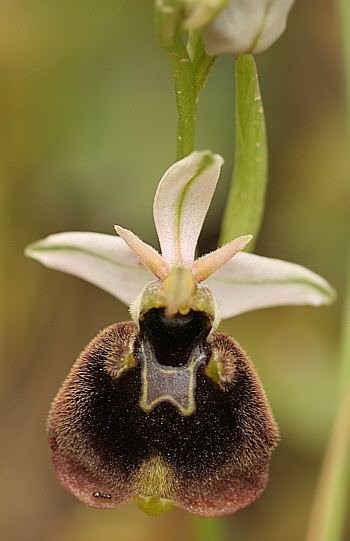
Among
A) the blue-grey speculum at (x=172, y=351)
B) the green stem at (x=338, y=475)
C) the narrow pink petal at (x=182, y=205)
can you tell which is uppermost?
the narrow pink petal at (x=182, y=205)

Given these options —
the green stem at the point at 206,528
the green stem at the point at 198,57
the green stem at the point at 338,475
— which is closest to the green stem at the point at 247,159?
the green stem at the point at 198,57

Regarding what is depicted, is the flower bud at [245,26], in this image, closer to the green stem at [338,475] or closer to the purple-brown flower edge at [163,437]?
the purple-brown flower edge at [163,437]

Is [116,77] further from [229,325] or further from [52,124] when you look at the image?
[229,325]

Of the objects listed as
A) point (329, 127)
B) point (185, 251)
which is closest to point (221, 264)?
point (185, 251)

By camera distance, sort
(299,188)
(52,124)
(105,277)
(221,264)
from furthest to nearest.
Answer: (299,188) < (52,124) < (105,277) < (221,264)

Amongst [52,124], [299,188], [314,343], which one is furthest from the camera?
[299,188]

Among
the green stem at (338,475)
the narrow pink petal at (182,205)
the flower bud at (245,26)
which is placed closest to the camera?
the flower bud at (245,26)
